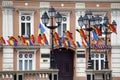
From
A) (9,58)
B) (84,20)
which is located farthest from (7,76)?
(9,58)

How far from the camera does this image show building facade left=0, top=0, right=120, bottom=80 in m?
44.3

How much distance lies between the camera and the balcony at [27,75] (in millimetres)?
32562

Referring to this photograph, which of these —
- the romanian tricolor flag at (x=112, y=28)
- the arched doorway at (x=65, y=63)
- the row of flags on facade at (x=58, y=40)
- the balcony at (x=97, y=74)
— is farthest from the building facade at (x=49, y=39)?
the balcony at (x=97, y=74)

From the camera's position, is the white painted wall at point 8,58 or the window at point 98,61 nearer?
the white painted wall at point 8,58

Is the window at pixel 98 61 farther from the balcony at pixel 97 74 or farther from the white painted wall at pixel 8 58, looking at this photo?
the balcony at pixel 97 74

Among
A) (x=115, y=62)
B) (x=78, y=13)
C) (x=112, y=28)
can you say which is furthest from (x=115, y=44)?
(x=78, y=13)

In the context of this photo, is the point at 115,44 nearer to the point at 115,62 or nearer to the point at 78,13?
the point at 115,62

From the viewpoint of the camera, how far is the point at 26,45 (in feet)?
146

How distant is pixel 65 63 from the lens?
45750mm

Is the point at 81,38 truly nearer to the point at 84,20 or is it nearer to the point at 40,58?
the point at 40,58

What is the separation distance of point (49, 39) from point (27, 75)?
11980 mm

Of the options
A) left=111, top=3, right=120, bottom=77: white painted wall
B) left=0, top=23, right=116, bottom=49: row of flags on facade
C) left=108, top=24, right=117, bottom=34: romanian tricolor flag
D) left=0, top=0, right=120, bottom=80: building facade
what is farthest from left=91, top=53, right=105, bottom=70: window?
left=108, top=24, right=117, bottom=34: romanian tricolor flag

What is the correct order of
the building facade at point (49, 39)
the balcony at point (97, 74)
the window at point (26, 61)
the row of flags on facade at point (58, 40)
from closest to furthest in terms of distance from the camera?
the balcony at point (97, 74), the row of flags on facade at point (58, 40), the building facade at point (49, 39), the window at point (26, 61)

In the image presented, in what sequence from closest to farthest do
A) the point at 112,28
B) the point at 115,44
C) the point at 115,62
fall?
the point at 112,28
the point at 115,44
the point at 115,62
